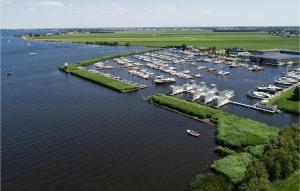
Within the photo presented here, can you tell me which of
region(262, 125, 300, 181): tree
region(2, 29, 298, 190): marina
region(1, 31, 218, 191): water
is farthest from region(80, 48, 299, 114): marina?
region(262, 125, 300, 181): tree

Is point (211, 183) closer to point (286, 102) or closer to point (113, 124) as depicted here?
point (113, 124)

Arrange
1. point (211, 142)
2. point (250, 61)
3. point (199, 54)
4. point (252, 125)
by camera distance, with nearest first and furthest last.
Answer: point (211, 142)
point (252, 125)
point (250, 61)
point (199, 54)

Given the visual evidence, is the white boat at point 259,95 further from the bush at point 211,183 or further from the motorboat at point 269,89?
the bush at point 211,183

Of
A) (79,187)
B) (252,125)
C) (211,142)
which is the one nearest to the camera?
(79,187)

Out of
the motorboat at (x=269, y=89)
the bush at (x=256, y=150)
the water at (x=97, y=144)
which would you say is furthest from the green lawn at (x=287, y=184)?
the motorboat at (x=269, y=89)

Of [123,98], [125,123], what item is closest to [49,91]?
[123,98]

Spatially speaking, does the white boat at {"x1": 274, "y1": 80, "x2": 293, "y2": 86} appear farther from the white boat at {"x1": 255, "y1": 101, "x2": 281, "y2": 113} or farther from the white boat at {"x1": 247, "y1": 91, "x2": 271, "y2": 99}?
the white boat at {"x1": 255, "y1": 101, "x2": 281, "y2": 113}

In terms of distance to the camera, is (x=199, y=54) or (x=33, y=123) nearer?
(x=33, y=123)

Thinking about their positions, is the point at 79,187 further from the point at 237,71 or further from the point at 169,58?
the point at 169,58
